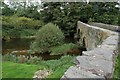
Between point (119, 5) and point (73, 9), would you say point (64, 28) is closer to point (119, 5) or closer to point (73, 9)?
point (73, 9)

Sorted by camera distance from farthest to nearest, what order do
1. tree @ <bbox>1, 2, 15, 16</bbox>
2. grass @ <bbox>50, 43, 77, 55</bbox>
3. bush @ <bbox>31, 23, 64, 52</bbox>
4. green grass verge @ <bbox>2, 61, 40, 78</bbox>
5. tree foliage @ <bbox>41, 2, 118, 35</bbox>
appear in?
tree @ <bbox>1, 2, 15, 16</bbox> → tree foliage @ <bbox>41, 2, 118, 35</bbox> → bush @ <bbox>31, 23, 64, 52</bbox> → grass @ <bbox>50, 43, 77, 55</bbox> → green grass verge @ <bbox>2, 61, 40, 78</bbox>

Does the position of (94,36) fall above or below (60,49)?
above

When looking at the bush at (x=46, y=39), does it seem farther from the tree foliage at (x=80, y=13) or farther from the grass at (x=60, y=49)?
the tree foliage at (x=80, y=13)

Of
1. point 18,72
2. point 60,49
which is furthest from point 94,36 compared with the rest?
point 18,72

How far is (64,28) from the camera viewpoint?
32.0m

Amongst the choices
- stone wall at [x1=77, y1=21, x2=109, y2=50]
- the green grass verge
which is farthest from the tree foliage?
the green grass verge

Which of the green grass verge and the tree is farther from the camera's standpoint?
the tree

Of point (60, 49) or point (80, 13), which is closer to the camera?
point (60, 49)

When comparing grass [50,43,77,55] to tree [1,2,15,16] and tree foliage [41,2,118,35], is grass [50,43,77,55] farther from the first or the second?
tree [1,2,15,16]

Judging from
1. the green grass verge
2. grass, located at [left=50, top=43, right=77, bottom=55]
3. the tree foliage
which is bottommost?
grass, located at [left=50, top=43, right=77, bottom=55]

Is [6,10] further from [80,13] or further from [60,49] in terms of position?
[60,49]

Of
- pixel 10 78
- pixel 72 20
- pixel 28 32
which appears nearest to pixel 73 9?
pixel 72 20

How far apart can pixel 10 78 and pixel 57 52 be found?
443 inches

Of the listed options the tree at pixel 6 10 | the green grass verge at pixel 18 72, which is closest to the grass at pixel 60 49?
the green grass verge at pixel 18 72
